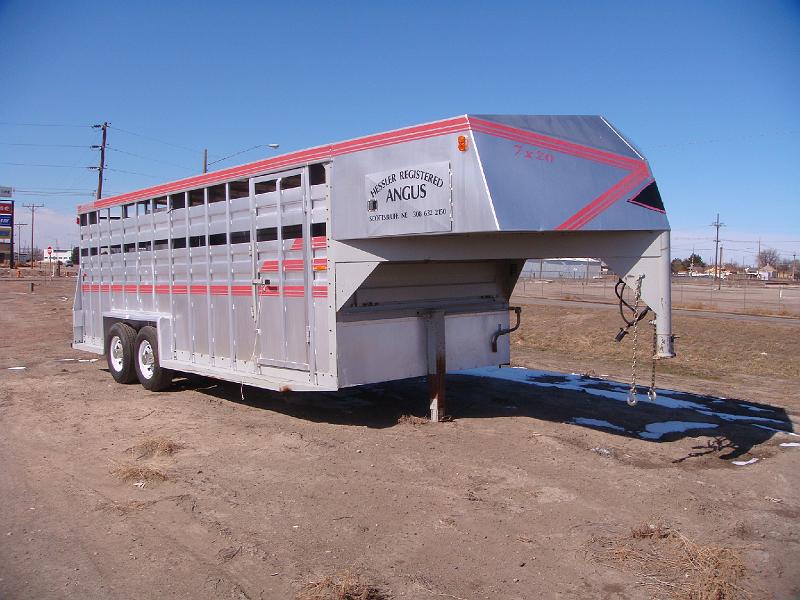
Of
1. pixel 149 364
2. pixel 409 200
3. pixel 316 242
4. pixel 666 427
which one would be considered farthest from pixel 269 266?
pixel 666 427

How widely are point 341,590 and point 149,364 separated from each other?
7.17 m

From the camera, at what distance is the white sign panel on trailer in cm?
623

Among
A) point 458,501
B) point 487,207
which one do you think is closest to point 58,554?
point 458,501

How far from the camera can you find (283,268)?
760cm

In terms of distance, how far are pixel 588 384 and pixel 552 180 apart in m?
5.37

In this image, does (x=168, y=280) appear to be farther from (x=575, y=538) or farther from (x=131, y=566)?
(x=575, y=538)

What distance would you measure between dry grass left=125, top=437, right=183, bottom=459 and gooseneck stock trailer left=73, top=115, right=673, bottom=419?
1.27m

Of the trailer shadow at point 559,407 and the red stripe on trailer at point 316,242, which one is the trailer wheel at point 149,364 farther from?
the red stripe on trailer at point 316,242

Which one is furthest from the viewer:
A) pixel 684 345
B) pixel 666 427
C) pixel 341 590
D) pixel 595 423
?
pixel 684 345

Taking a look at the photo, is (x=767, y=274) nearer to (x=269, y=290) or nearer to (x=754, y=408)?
(x=754, y=408)

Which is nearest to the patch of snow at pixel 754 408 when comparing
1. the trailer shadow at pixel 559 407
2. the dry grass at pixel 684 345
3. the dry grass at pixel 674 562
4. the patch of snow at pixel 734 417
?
the trailer shadow at pixel 559 407

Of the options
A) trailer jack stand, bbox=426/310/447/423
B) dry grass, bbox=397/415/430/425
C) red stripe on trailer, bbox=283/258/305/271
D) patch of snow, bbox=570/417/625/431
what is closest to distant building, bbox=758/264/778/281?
patch of snow, bbox=570/417/625/431

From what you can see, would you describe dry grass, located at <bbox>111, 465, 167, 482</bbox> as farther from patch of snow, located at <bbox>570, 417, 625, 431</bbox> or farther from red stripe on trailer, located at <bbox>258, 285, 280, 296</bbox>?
patch of snow, located at <bbox>570, 417, 625, 431</bbox>

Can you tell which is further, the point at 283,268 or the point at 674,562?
the point at 283,268
